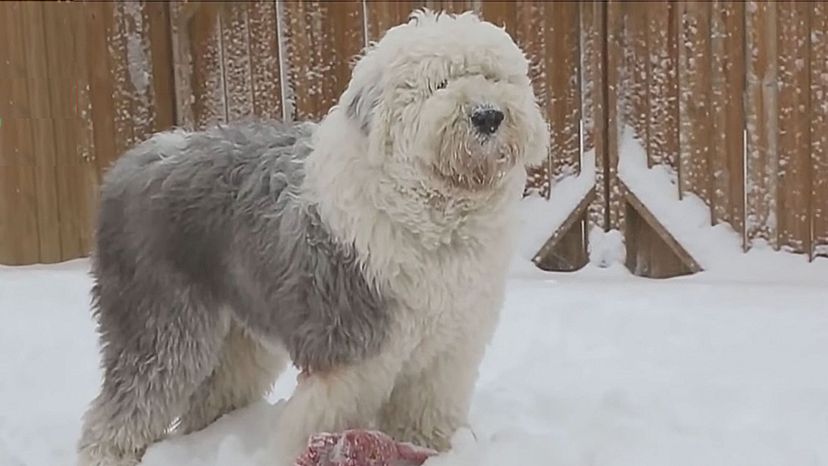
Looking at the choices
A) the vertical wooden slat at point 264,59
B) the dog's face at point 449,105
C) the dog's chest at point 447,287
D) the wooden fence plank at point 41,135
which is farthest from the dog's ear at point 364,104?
the vertical wooden slat at point 264,59

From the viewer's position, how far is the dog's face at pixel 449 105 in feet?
7.45

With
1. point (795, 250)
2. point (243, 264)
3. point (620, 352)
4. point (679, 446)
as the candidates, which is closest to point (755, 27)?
point (795, 250)

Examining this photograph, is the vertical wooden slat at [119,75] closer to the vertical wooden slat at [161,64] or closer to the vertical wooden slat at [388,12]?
the vertical wooden slat at [161,64]

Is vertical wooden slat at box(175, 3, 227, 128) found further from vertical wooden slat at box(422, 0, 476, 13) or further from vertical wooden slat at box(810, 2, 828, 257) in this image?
A: vertical wooden slat at box(810, 2, 828, 257)

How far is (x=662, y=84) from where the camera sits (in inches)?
180

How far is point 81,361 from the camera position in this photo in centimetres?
377

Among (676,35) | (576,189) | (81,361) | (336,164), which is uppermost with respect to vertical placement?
(676,35)

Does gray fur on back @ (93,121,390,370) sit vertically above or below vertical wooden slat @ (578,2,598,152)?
below

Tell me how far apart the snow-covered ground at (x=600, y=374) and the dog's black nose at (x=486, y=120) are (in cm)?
83

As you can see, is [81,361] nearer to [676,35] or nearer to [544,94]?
[544,94]

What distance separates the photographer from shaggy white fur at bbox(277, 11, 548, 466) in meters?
2.30

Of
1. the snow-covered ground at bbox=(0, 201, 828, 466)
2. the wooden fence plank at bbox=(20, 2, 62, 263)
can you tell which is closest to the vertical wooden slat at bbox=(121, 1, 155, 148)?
the wooden fence plank at bbox=(20, 2, 62, 263)

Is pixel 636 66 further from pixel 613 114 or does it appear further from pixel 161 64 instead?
pixel 161 64

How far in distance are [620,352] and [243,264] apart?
154 cm
